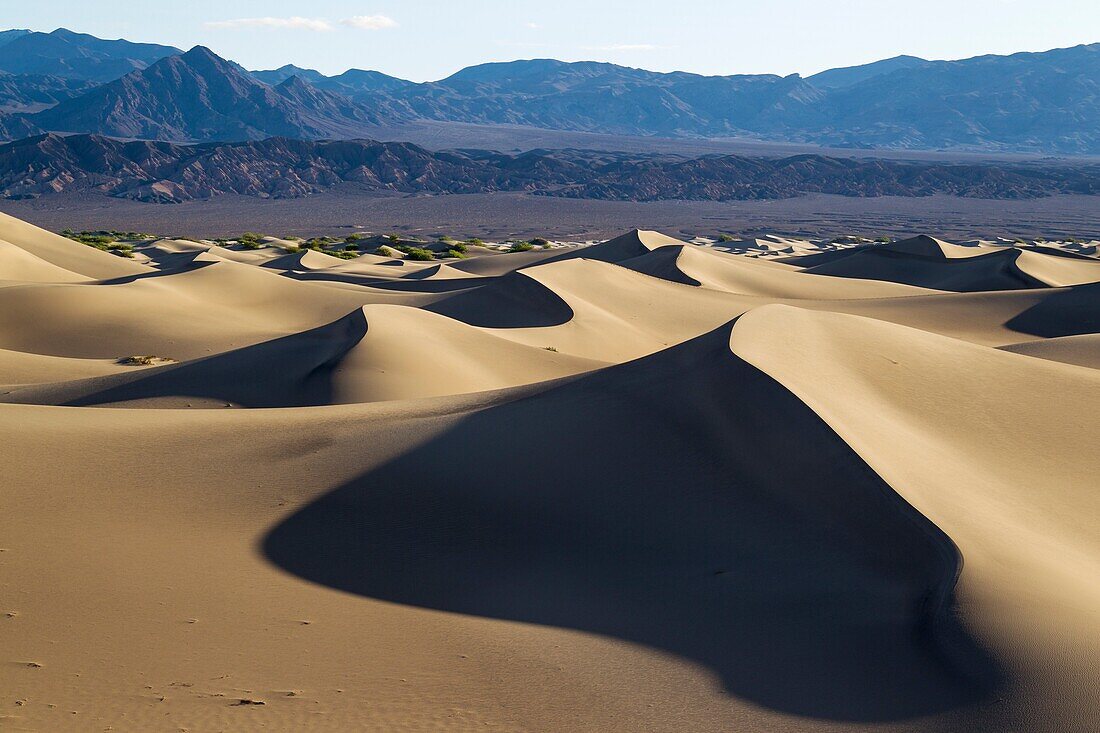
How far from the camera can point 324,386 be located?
18.8 m

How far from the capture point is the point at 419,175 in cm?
14438

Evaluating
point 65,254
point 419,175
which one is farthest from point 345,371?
point 419,175

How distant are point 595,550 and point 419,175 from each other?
13907 cm

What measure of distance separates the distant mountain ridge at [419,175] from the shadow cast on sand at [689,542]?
12250cm

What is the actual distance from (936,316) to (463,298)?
13633mm

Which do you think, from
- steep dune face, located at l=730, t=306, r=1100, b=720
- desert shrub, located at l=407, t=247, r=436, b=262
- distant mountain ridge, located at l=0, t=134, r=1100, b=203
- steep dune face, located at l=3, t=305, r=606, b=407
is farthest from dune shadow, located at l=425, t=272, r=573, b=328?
distant mountain ridge, located at l=0, t=134, r=1100, b=203

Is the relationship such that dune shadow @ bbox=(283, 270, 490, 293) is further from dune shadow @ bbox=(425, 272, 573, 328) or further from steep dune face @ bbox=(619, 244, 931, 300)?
steep dune face @ bbox=(619, 244, 931, 300)

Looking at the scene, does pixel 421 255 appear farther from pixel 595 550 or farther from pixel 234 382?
pixel 595 550

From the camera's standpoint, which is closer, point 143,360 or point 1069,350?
point 1069,350

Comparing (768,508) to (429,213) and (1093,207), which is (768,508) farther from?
(1093,207)

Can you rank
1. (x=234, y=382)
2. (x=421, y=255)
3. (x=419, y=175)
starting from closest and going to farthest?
1. (x=234, y=382)
2. (x=421, y=255)
3. (x=419, y=175)

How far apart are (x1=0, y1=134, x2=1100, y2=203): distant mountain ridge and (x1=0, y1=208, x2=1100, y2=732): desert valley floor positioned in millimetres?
121277

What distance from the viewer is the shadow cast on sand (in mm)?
6941

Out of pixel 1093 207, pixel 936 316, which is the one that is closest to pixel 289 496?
pixel 936 316
